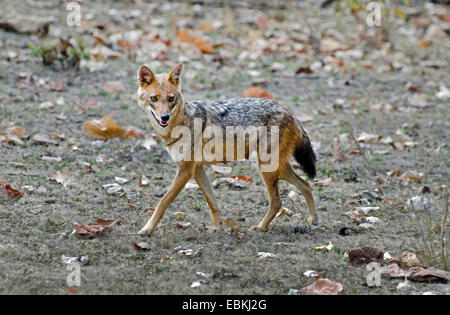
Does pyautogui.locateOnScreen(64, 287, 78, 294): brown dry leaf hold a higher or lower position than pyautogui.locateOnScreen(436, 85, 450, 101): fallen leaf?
lower

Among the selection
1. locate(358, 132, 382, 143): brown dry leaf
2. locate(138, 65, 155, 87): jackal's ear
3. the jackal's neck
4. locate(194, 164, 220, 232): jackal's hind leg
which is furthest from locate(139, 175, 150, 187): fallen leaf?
locate(358, 132, 382, 143): brown dry leaf

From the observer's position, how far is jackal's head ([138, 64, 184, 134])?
18.0ft

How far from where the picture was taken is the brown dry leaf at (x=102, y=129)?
7.95m

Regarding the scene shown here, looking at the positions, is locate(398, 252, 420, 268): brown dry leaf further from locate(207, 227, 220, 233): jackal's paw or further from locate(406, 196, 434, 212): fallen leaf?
locate(207, 227, 220, 233): jackal's paw

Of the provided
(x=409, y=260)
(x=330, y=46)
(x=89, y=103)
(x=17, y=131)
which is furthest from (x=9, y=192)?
(x=330, y=46)

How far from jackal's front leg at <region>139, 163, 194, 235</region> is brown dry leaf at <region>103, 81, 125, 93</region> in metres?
4.32

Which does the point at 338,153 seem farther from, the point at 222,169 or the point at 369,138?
the point at 222,169

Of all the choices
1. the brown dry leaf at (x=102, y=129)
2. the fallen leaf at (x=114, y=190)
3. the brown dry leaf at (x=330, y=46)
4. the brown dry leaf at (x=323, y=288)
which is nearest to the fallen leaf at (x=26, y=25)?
the brown dry leaf at (x=102, y=129)

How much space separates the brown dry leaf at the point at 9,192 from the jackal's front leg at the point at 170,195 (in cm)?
138

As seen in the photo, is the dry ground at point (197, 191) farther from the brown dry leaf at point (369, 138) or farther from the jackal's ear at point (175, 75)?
the jackal's ear at point (175, 75)

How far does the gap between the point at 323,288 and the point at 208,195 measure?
1.79 m

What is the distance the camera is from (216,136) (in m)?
5.83

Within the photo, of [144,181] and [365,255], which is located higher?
[144,181]
